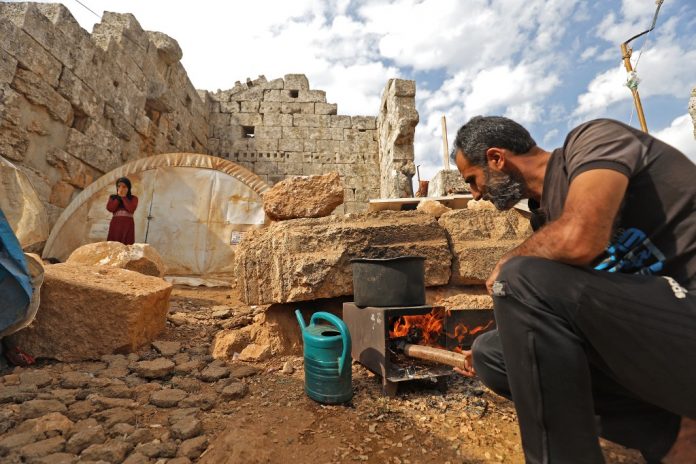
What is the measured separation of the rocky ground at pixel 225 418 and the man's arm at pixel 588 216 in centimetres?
98

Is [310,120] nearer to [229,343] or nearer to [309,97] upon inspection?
[309,97]

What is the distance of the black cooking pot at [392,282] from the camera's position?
2.31 m

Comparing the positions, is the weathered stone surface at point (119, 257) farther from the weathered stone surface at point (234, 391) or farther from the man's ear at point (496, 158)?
the man's ear at point (496, 158)

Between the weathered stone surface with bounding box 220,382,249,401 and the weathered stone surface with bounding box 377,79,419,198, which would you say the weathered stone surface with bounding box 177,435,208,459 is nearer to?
the weathered stone surface with bounding box 220,382,249,401

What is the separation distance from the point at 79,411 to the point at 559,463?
2.09 m

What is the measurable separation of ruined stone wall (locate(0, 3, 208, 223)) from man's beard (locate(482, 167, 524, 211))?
5443 mm

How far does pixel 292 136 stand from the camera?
423 inches

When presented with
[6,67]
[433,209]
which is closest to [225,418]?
[433,209]

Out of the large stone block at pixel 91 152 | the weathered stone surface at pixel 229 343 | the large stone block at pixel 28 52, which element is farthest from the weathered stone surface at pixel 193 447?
the large stone block at pixel 91 152

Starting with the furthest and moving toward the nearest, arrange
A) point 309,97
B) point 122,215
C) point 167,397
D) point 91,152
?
point 309,97 → point 91,152 → point 122,215 → point 167,397

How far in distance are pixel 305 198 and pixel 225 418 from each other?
1966 mm

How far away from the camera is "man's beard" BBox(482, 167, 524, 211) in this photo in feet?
5.50

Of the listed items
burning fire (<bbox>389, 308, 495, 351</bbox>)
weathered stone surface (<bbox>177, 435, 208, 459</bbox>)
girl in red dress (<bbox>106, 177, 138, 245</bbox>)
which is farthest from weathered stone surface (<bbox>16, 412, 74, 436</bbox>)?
girl in red dress (<bbox>106, 177, 138, 245</bbox>)

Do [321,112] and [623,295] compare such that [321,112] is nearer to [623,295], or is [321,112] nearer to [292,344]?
[292,344]
